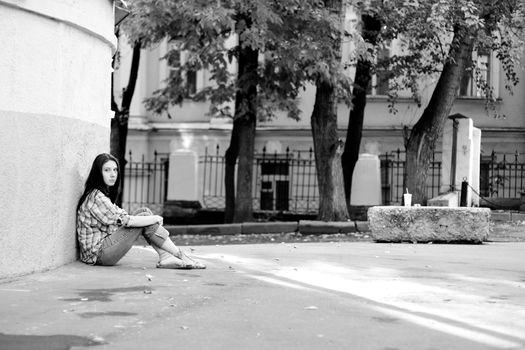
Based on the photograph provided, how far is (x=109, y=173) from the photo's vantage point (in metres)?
10.6

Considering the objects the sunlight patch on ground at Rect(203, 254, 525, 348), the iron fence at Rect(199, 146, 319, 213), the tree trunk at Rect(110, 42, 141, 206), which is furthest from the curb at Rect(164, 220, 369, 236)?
the iron fence at Rect(199, 146, 319, 213)

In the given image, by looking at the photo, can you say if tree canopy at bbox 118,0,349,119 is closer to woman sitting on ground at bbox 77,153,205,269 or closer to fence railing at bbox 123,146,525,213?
fence railing at bbox 123,146,525,213

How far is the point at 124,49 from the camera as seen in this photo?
3312 cm

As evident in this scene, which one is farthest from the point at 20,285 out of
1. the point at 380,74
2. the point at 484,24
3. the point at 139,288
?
the point at 380,74

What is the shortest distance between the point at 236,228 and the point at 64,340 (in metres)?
14.8

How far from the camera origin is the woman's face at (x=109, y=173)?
418 inches

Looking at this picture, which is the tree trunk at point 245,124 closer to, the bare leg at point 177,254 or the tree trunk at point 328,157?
the tree trunk at point 328,157

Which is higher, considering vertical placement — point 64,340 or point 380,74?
point 380,74

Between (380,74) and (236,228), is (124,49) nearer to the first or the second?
(380,74)

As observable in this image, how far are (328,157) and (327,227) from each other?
1.69 metres

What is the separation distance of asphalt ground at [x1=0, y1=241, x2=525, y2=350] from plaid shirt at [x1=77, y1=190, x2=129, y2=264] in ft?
0.97

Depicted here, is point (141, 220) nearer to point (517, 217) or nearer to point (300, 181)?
point (517, 217)

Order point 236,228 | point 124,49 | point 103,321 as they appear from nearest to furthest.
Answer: point 103,321 → point 236,228 → point 124,49

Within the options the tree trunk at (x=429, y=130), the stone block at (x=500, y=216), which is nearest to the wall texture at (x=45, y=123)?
the tree trunk at (x=429, y=130)
